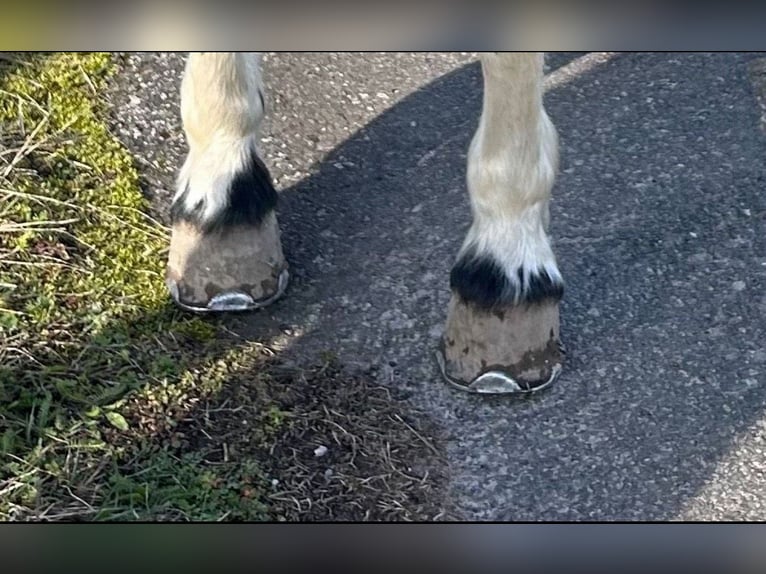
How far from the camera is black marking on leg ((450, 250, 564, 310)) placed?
144 centimetres

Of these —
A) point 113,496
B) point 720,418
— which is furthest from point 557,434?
point 113,496

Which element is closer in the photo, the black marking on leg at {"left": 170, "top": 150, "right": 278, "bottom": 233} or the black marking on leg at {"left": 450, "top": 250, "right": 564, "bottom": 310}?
the black marking on leg at {"left": 450, "top": 250, "right": 564, "bottom": 310}

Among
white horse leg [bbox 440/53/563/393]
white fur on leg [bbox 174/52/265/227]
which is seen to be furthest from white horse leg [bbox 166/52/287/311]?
white horse leg [bbox 440/53/563/393]

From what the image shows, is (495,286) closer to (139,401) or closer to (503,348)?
(503,348)

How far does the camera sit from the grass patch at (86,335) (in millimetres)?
1369

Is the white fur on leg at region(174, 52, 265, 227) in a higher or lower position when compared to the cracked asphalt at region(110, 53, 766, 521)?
higher

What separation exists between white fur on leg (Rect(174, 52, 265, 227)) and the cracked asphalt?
0.16 m

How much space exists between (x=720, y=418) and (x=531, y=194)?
36cm

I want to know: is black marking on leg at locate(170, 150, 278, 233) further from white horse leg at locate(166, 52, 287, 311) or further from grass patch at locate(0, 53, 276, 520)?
grass patch at locate(0, 53, 276, 520)

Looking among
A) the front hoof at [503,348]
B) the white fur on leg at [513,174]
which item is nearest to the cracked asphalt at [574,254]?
the front hoof at [503,348]

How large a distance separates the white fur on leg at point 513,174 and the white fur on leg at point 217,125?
0.31 m

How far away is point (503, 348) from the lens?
1456 millimetres

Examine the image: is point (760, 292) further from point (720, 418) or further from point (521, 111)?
point (521, 111)

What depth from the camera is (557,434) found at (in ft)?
4.72
